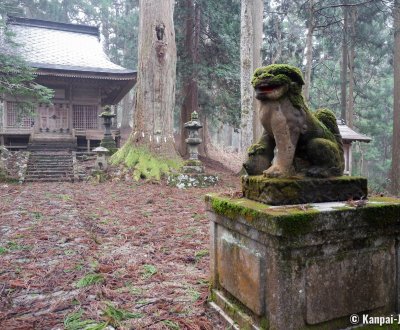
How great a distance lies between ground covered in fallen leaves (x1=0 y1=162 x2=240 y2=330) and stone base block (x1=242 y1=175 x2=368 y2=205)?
3.29 ft

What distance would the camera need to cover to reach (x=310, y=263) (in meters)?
1.90

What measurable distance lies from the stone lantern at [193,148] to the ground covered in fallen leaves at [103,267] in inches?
149

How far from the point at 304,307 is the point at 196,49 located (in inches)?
575

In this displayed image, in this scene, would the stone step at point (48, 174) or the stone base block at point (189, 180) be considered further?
the stone step at point (48, 174)

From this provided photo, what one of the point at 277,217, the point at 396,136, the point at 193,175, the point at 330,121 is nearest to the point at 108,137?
the point at 193,175

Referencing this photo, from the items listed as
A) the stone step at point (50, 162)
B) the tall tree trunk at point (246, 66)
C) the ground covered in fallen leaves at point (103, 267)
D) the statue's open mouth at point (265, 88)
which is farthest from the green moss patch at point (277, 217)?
the stone step at point (50, 162)

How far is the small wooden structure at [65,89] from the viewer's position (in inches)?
647

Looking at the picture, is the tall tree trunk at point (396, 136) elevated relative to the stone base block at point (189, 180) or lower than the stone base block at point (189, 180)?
elevated

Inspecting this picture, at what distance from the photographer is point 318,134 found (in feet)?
7.74

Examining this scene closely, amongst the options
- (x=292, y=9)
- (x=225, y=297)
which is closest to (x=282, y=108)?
(x=225, y=297)

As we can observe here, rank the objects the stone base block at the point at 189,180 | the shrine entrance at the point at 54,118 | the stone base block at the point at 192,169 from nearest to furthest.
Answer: the stone base block at the point at 189,180
the stone base block at the point at 192,169
the shrine entrance at the point at 54,118

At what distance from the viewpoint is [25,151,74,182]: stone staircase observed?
11828 millimetres

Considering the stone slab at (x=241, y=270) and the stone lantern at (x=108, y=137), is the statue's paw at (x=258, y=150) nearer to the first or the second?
the stone slab at (x=241, y=270)

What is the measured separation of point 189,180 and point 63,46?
50.8ft
